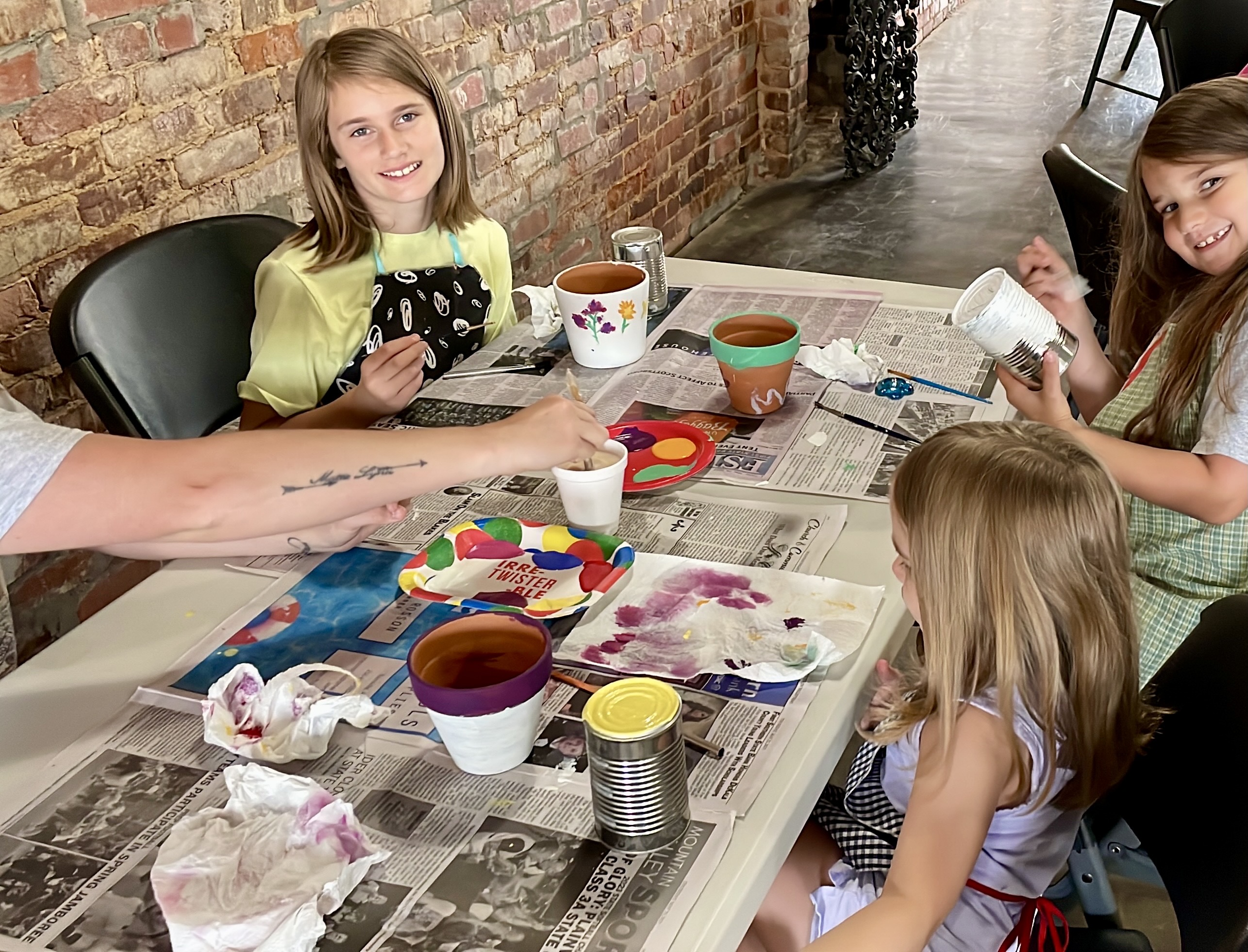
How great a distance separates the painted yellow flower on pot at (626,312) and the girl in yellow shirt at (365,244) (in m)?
0.33

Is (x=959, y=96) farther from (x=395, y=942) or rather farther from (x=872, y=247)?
(x=395, y=942)

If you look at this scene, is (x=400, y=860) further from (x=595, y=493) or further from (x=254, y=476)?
(x=595, y=493)

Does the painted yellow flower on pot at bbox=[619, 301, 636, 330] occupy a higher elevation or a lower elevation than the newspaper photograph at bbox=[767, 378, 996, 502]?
higher

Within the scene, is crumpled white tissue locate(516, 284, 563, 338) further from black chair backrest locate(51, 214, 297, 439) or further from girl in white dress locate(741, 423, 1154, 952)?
girl in white dress locate(741, 423, 1154, 952)

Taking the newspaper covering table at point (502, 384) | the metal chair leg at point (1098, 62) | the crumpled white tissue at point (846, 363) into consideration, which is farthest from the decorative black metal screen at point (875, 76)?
the crumpled white tissue at point (846, 363)

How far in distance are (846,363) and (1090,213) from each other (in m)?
0.58

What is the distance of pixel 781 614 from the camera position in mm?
1062

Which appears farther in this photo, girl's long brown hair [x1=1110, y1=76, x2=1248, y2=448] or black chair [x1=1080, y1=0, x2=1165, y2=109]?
black chair [x1=1080, y1=0, x2=1165, y2=109]

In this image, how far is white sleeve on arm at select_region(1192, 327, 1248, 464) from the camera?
124cm

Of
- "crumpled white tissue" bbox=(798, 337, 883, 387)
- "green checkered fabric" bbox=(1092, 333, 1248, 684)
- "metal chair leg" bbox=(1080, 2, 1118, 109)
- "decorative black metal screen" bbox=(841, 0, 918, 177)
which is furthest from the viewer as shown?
"metal chair leg" bbox=(1080, 2, 1118, 109)

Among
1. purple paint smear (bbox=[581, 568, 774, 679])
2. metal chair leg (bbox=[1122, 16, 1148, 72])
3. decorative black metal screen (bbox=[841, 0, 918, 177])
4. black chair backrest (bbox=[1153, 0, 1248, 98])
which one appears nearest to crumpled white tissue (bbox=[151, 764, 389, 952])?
purple paint smear (bbox=[581, 568, 774, 679])

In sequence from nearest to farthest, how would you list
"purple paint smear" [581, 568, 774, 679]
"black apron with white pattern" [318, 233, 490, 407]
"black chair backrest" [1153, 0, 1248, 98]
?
1. "purple paint smear" [581, 568, 774, 679]
2. "black apron with white pattern" [318, 233, 490, 407]
3. "black chair backrest" [1153, 0, 1248, 98]

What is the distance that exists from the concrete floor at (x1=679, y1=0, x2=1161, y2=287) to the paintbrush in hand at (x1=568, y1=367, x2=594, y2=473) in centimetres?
240

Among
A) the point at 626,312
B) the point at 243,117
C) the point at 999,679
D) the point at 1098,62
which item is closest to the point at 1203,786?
the point at 999,679
